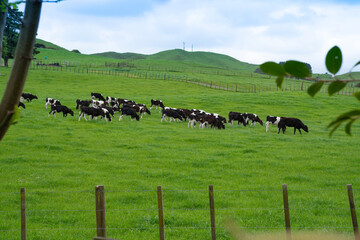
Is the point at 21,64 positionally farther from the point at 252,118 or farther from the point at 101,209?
the point at 252,118

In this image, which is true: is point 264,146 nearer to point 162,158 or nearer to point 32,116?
point 162,158

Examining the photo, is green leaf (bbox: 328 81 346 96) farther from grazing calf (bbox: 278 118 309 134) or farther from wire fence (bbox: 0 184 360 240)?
grazing calf (bbox: 278 118 309 134)

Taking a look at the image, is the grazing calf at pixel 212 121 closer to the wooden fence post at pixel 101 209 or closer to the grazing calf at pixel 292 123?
the grazing calf at pixel 292 123

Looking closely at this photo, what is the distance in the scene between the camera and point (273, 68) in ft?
2.77

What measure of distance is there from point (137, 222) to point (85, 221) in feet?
4.10

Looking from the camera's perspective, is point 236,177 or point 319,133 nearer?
point 236,177

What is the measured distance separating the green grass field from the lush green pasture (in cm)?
4

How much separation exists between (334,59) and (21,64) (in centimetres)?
115

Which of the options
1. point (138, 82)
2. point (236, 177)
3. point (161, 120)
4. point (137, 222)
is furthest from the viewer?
point (138, 82)

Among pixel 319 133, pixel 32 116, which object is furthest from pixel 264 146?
pixel 32 116

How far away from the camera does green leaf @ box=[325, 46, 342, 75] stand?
80 cm

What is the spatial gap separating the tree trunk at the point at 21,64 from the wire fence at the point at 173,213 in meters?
5.91

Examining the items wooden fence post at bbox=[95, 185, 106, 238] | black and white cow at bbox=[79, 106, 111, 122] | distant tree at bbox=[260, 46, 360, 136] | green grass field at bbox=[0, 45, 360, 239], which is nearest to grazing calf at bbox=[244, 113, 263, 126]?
green grass field at bbox=[0, 45, 360, 239]

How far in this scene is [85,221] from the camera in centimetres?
867
